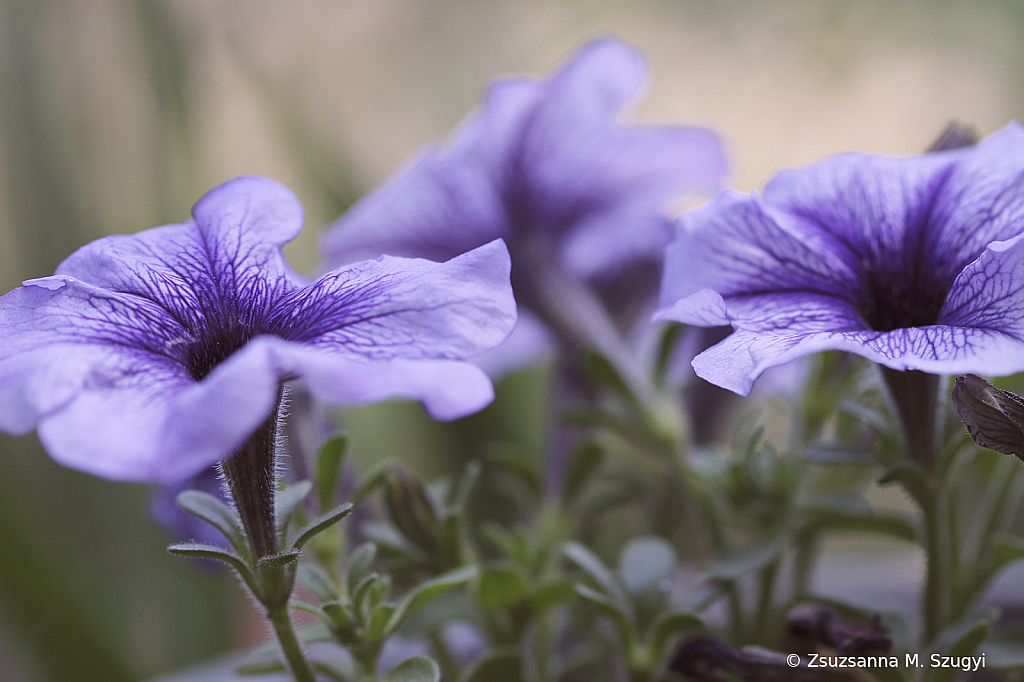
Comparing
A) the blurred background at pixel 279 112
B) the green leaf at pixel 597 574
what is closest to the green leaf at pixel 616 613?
the green leaf at pixel 597 574

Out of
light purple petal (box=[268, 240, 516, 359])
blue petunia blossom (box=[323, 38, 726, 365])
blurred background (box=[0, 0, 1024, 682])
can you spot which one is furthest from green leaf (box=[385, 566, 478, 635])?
blurred background (box=[0, 0, 1024, 682])

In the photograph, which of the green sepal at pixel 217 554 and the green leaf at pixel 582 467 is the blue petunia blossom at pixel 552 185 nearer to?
the green leaf at pixel 582 467

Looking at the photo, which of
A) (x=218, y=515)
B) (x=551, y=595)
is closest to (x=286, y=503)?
(x=218, y=515)

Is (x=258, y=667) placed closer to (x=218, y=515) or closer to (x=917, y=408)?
(x=218, y=515)

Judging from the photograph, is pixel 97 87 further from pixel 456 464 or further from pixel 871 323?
pixel 871 323

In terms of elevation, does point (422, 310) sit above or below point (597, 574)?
above

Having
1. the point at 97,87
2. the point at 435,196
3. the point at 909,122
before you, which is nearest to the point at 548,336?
A: the point at 435,196

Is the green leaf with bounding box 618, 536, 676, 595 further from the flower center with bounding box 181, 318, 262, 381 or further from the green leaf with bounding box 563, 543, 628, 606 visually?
the flower center with bounding box 181, 318, 262, 381
